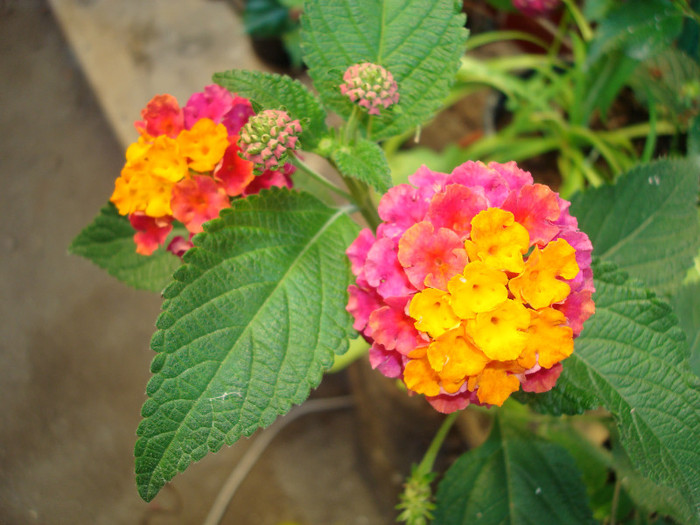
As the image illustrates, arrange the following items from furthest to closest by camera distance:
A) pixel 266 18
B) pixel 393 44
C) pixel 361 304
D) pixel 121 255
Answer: pixel 266 18 < pixel 121 255 < pixel 393 44 < pixel 361 304

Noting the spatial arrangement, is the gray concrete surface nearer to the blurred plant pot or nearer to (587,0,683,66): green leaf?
the blurred plant pot

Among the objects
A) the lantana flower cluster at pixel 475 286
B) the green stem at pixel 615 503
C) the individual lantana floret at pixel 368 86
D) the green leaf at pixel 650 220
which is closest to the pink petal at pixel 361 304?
the lantana flower cluster at pixel 475 286

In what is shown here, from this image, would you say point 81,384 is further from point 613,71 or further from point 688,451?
point 613,71

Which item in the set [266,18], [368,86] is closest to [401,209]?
[368,86]

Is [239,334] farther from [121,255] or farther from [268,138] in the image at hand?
[121,255]

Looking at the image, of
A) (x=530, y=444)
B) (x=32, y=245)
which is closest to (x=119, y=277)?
(x=530, y=444)

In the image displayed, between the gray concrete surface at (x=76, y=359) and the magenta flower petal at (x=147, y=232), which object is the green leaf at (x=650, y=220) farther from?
the gray concrete surface at (x=76, y=359)
